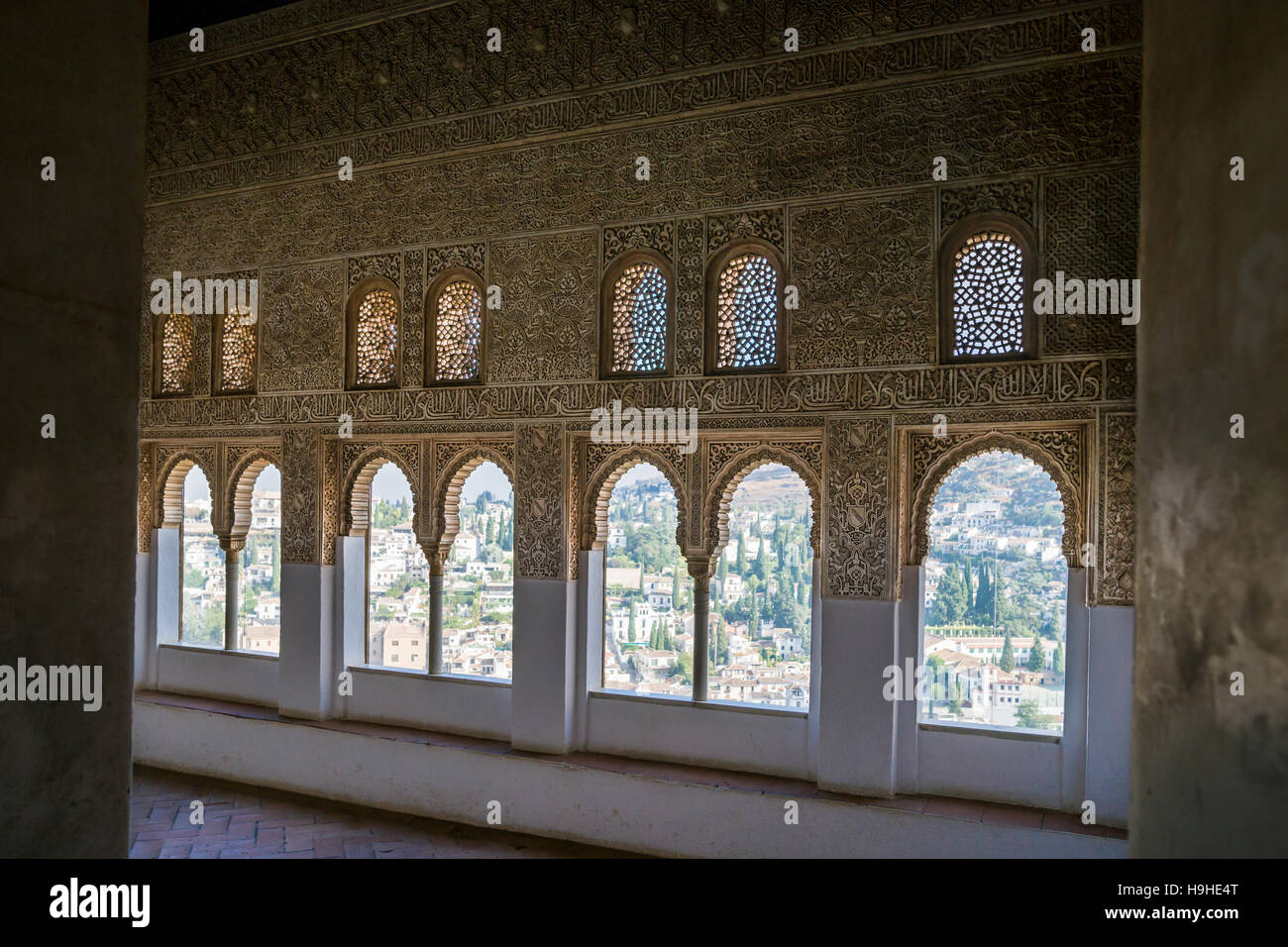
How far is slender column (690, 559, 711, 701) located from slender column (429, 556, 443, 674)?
1.94 m

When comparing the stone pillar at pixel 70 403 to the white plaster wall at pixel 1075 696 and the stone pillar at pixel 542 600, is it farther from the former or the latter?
the white plaster wall at pixel 1075 696

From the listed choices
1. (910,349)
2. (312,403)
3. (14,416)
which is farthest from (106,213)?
(312,403)

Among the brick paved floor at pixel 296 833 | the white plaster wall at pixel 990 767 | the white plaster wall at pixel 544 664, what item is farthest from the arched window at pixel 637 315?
the brick paved floor at pixel 296 833

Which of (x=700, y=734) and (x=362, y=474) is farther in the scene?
(x=362, y=474)

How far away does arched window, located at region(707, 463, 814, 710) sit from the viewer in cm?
541

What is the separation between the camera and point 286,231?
6.91 metres

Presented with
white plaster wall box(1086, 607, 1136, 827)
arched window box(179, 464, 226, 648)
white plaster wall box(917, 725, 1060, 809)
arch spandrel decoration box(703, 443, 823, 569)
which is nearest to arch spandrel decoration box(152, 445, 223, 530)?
arched window box(179, 464, 226, 648)

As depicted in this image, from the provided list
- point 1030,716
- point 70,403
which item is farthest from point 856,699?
point 70,403

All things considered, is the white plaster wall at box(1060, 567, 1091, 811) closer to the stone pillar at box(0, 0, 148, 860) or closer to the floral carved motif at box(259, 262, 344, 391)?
the stone pillar at box(0, 0, 148, 860)

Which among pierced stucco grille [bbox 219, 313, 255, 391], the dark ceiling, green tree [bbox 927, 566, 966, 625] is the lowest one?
green tree [bbox 927, 566, 966, 625]

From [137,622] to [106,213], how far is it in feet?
22.8

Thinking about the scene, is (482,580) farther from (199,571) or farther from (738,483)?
(199,571)

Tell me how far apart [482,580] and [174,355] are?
3.44 meters

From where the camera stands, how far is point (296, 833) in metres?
5.74
